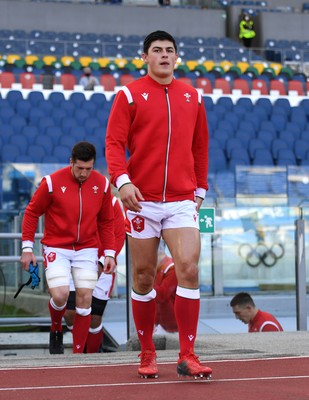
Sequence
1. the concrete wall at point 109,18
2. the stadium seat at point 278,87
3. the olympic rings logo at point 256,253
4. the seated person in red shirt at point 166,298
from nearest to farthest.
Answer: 1. the seated person in red shirt at point 166,298
2. the olympic rings logo at point 256,253
3. the stadium seat at point 278,87
4. the concrete wall at point 109,18

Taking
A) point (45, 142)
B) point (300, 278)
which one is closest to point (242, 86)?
point (45, 142)

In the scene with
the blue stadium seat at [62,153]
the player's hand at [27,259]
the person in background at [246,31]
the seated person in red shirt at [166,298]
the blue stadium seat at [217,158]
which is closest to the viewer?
the player's hand at [27,259]

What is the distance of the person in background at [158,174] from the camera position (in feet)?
14.5

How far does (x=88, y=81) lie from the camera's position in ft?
70.6

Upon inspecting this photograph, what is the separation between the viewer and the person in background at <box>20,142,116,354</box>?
6.41 m

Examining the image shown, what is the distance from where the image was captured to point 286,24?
108 ft

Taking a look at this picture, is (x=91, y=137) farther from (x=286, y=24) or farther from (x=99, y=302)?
(x=286, y=24)

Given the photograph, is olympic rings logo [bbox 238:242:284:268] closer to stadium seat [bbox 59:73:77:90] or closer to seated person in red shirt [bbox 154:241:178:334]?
seated person in red shirt [bbox 154:241:178:334]

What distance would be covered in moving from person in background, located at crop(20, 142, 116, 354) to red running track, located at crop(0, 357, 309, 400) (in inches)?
66.1

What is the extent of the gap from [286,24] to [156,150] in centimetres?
2947

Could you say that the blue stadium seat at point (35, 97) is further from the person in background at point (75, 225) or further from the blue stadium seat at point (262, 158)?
the person in background at point (75, 225)

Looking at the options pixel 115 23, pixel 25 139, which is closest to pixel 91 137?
pixel 25 139

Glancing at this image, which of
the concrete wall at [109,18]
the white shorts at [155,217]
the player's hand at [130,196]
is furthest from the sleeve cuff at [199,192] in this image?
the concrete wall at [109,18]

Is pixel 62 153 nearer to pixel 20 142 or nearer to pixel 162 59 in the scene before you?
pixel 20 142
